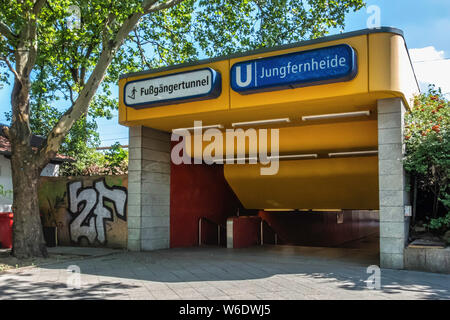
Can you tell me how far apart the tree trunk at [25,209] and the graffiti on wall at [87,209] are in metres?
2.12

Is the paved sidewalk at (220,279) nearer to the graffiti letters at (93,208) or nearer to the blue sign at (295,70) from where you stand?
the graffiti letters at (93,208)

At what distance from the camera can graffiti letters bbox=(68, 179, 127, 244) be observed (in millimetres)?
11461

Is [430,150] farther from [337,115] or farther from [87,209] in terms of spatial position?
[87,209]

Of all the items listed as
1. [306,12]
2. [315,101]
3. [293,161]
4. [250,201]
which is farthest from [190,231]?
[306,12]

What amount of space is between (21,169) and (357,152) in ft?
27.6

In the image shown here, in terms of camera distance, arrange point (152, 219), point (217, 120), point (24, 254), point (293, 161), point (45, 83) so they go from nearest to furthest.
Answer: point (24, 254), point (217, 120), point (152, 219), point (293, 161), point (45, 83)

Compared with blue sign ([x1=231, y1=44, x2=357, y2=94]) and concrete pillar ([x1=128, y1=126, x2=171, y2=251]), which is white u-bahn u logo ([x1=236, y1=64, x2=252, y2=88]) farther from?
concrete pillar ([x1=128, y1=126, x2=171, y2=251])

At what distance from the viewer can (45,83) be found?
1703 cm

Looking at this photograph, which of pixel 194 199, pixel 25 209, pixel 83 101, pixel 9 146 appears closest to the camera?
pixel 25 209

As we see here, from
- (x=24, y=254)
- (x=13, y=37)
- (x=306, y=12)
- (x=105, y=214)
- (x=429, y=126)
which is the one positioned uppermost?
(x=306, y=12)

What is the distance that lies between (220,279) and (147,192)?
4.54 meters

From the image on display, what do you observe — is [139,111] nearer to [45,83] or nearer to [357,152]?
[357,152]

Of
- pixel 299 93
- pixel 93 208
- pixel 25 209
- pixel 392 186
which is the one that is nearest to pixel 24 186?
pixel 25 209

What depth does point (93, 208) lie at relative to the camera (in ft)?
38.9
